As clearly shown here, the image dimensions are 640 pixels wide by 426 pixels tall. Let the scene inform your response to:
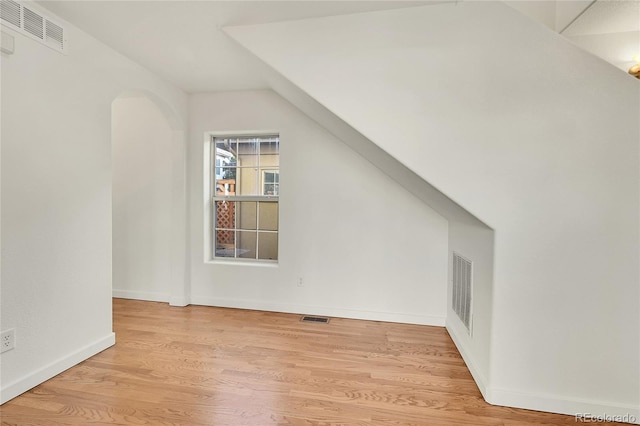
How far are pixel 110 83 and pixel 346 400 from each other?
2.98 metres

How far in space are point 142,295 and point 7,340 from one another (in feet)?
6.15

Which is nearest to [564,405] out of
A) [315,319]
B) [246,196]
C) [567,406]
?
[567,406]

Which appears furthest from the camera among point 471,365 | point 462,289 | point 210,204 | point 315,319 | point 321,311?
point 210,204

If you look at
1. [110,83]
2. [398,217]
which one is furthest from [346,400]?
[110,83]

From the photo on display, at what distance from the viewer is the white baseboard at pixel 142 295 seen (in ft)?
11.6

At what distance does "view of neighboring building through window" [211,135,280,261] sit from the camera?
11.3ft

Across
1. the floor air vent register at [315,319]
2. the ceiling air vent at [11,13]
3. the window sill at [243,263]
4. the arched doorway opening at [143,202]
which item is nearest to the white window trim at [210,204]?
the window sill at [243,263]

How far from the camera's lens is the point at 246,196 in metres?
3.50

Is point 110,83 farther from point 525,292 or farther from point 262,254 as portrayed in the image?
point 525,292

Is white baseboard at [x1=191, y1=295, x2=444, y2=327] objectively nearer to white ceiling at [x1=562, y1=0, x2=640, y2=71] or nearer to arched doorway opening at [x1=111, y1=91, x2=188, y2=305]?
arched doorway opening at [x1=111, y1=91, x2=188, y2=305]

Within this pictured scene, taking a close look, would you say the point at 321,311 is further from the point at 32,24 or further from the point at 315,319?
the point at 32,24

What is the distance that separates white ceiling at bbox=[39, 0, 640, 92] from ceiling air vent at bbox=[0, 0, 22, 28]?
19cm

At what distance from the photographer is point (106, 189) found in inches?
94.6

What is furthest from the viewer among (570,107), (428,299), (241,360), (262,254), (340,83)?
(262,254)
